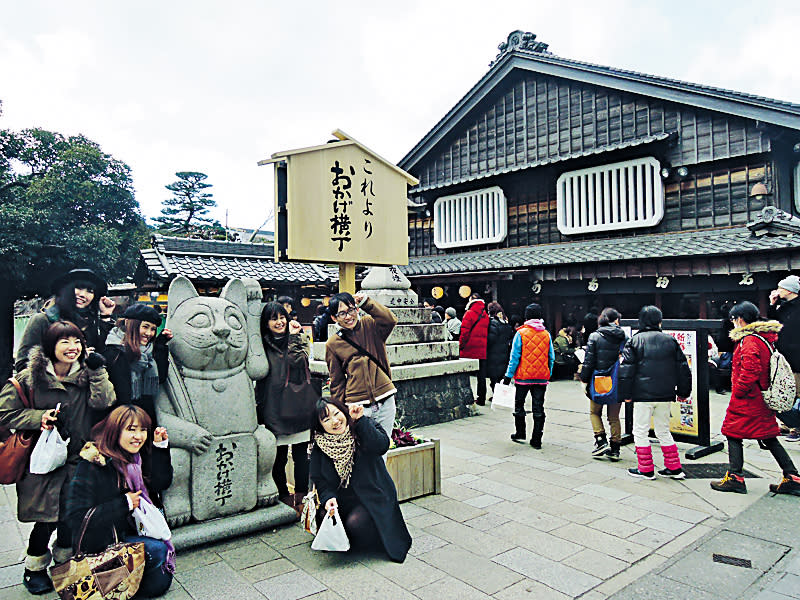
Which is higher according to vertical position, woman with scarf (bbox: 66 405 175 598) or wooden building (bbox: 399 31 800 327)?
wooden building (bbox: 399 31 800 327)

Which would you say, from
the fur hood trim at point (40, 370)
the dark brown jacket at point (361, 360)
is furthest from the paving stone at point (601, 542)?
the fur hood trim at point (40, 370)

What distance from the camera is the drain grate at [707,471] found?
19.9 ft

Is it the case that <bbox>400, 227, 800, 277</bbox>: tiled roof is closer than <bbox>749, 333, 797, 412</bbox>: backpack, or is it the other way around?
<bbox>749, 333, 797, 412</bbox>: backpack

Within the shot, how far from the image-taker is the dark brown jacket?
16.1 ft

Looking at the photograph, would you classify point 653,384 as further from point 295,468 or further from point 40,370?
point 40,370

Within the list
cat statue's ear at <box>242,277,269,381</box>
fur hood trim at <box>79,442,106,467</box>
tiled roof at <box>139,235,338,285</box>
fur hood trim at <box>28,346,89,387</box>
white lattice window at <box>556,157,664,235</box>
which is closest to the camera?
fur hood trim at <box>79,442,106,467</box>

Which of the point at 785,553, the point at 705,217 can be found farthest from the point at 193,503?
the point at 705,217

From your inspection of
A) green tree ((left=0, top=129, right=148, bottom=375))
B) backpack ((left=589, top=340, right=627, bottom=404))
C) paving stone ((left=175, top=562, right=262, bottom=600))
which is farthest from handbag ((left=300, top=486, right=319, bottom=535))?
green tree ((left=0, top=129, right=148, bottom=375))

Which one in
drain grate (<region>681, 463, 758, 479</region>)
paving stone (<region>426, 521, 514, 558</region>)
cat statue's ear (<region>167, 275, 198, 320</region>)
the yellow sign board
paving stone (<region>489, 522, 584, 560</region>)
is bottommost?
drain grate (<region>681, 463, 758, 479</region>)

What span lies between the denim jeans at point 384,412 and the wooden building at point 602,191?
30.2 feet

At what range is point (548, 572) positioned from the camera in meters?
3.85

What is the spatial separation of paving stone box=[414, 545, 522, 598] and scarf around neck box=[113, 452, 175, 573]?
66.0 inches

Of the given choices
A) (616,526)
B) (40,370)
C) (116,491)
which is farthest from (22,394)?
(616,526)

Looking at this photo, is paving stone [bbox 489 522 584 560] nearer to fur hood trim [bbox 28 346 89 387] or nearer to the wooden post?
the wooden post
